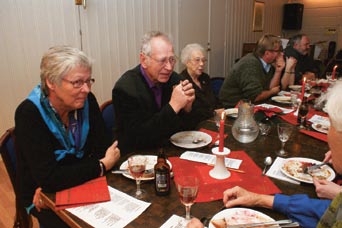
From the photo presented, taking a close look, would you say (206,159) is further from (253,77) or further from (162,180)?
(253,77)

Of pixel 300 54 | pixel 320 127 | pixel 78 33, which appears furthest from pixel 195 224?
pixel 300 54

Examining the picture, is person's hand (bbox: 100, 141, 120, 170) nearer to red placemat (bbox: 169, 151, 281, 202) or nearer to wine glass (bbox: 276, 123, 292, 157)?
red placemat (bbox: 169, 151, 281, 202)

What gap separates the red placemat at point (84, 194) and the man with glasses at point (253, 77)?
→ 2.07m

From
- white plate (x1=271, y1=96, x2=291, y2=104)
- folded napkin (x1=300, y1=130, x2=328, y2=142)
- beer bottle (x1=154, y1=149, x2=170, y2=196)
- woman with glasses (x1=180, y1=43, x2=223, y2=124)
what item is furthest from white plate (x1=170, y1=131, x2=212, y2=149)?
white plate (x1=271, y1=96, x2=291, y2=104)

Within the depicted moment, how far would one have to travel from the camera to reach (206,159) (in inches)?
56.9

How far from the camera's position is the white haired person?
893 mm

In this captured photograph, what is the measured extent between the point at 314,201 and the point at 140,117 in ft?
3.38

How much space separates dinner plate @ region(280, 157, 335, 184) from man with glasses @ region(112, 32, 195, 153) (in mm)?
638

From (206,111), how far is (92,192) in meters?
1.64

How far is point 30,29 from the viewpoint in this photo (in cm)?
288

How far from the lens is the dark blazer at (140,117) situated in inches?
63.8

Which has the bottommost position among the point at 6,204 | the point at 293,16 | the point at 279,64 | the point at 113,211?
the point at 6,204

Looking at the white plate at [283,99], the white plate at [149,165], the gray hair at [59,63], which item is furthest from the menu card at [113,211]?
the white plate at [283,99]

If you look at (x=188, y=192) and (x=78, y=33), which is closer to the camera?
(x=188, y=192)
